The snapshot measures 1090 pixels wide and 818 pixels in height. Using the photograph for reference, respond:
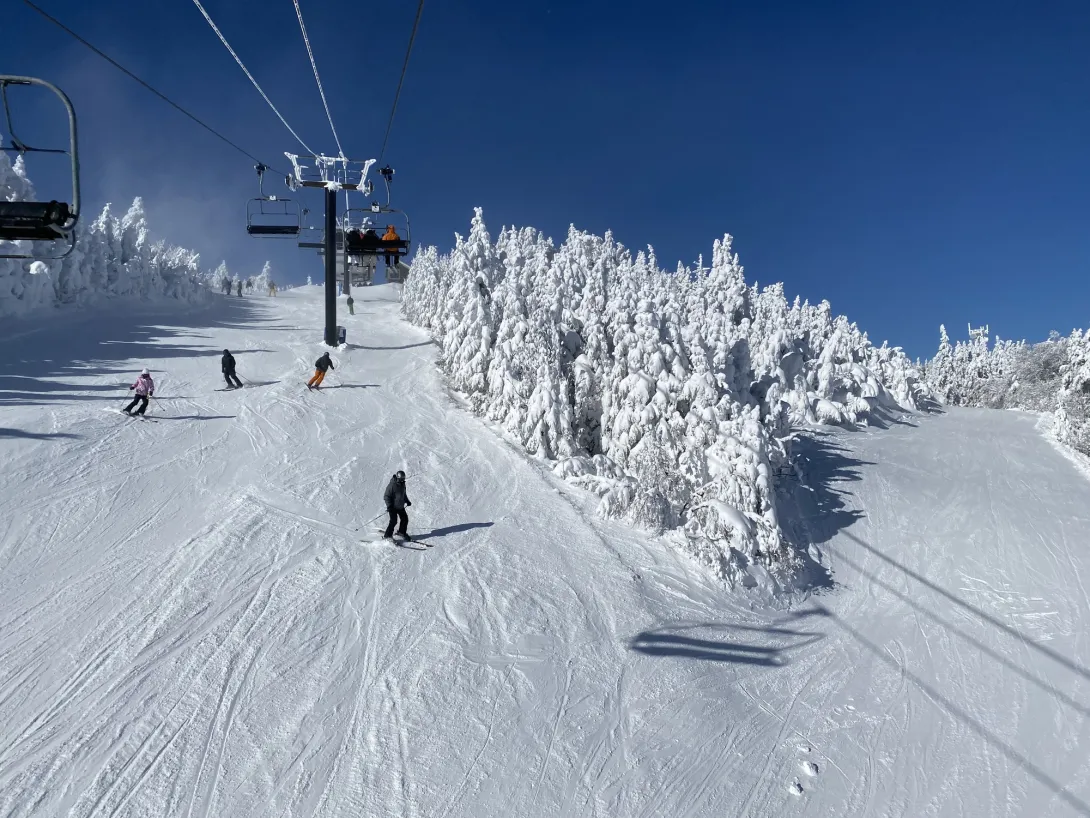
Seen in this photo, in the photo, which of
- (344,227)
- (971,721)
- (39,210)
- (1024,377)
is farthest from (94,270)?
(1024,377)

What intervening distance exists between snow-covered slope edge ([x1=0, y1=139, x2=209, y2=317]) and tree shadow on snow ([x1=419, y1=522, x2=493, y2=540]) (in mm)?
22827

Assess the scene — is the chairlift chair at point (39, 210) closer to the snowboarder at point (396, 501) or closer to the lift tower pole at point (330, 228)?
the snowboarder at point (396, 501)

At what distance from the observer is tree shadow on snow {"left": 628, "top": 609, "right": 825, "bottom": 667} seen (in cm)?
1119

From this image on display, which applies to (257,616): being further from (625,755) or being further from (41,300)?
(41,300)

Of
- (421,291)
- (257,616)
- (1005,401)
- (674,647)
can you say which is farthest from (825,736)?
(1005,401)

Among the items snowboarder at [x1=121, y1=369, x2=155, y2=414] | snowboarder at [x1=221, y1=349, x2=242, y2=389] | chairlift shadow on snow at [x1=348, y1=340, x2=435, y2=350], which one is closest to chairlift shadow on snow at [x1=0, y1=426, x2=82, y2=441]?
snowboarder at [x1=121, y1=369, x2=155, y2=414]

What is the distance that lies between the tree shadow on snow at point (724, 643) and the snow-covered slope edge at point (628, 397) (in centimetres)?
149

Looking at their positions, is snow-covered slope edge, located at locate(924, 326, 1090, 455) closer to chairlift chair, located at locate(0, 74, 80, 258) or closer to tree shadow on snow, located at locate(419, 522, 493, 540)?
tree shadow on snow, located at locate(419, 522, 493, 540)

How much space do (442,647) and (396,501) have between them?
3117 millimetres

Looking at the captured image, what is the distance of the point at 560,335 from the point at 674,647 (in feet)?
49.3

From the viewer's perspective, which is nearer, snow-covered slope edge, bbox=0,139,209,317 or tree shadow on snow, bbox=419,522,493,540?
tree shadow on snow, bbox=419,522,493,540

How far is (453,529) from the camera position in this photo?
1342cm

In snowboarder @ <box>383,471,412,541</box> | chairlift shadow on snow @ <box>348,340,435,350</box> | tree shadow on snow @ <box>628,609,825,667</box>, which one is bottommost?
tree shadow on snow @ <box>628,609,825,667</box>

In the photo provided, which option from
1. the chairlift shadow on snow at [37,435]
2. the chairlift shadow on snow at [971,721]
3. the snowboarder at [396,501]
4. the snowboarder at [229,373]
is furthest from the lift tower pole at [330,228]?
the chairlift shadow on snow at [971,721]
